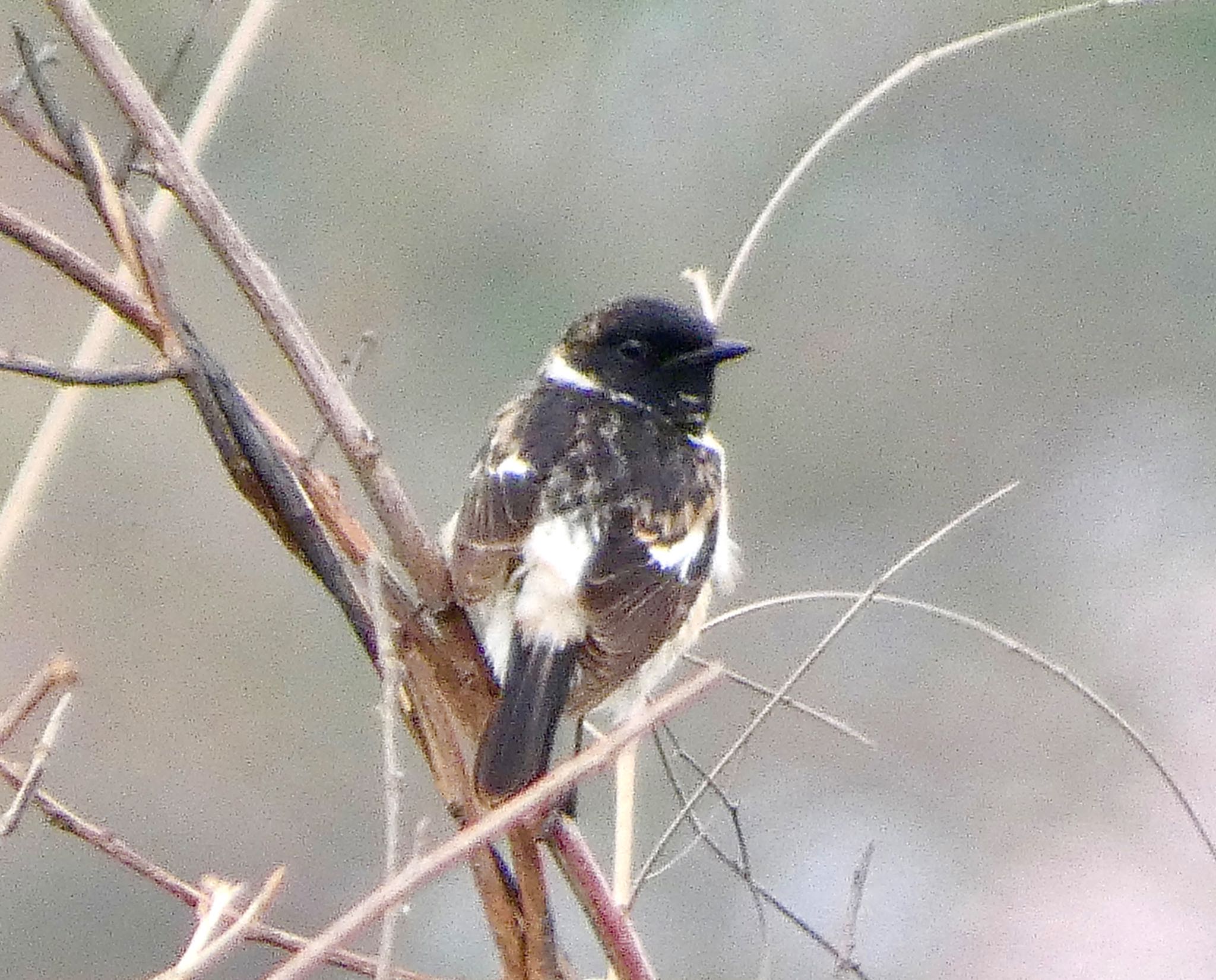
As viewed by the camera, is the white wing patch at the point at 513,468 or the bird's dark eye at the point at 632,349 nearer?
the white wing patch at the point at 513,468

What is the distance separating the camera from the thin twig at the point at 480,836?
921mm

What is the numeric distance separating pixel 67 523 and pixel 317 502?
426cm

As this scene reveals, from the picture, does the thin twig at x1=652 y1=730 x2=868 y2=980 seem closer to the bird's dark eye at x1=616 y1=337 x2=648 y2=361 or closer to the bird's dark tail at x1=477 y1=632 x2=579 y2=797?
the bird's dark tail at x1=477 y1=632 x2=579 y2=797

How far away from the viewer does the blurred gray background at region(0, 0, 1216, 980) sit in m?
5.41

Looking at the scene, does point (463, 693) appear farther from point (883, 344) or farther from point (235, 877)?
point (883, 344)

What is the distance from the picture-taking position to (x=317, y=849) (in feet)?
17.7

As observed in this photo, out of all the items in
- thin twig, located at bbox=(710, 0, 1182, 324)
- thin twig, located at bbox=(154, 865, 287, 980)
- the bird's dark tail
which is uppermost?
thin twig, located at bbox=(710, 0, 1182, 324)

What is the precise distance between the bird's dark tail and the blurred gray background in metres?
2.24

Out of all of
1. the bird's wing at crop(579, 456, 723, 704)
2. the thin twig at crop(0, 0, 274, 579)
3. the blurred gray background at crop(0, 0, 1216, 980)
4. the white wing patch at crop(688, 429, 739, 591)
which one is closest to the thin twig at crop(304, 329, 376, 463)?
the thin twig at crop(0, 0, 274, 579)

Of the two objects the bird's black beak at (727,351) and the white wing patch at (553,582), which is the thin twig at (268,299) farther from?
the bird's black beak at (727,351)

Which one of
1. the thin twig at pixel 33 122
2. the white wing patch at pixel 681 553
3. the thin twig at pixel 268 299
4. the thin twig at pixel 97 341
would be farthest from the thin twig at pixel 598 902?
the white wing patch at pixel 681 553

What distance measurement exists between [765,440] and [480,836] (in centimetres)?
549

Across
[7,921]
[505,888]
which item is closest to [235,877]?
[7,921]

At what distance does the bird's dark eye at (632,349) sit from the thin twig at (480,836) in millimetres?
2076
